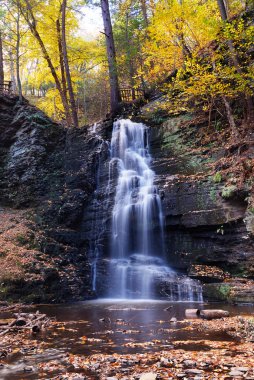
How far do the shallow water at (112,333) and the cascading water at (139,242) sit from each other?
1107 mm

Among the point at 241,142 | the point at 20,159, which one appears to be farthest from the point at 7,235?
the point at 241,142

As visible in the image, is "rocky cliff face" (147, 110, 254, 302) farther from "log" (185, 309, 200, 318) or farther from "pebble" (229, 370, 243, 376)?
"pebble" (229, 370, 243, 376)

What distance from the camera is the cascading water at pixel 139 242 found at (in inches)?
425

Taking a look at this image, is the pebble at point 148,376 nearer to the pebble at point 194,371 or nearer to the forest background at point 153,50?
the pebble at point 194,371

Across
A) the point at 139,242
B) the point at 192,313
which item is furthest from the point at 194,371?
the point at 139,242

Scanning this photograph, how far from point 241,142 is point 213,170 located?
1.42m

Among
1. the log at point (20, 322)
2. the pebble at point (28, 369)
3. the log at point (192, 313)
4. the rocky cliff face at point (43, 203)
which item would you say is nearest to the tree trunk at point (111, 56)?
the rocky cliff face at point (43, 203)

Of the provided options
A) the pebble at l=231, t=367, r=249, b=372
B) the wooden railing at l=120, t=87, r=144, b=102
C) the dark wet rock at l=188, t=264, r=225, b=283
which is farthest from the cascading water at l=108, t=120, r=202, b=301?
the wooden railing at l=120, t=87, r=144, b=102

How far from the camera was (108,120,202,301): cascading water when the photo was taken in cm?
1080

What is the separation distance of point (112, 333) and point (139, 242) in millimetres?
→ 6175

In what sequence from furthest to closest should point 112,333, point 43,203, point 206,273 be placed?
point 43,203, point 206,273, point 112,333

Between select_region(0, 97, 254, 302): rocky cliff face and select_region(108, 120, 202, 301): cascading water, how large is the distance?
344 millimetres

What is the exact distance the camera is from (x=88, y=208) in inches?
550

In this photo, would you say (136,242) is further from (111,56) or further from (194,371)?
(111,56)
